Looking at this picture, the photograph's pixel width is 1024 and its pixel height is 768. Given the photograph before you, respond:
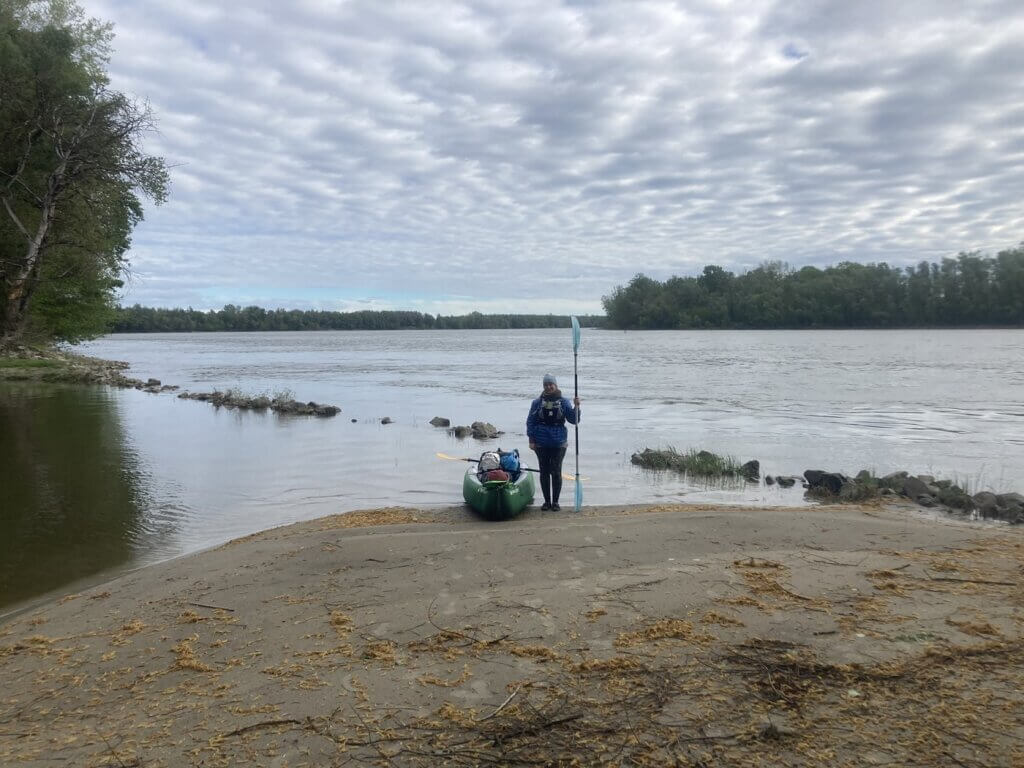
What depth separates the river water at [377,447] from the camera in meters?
10.4

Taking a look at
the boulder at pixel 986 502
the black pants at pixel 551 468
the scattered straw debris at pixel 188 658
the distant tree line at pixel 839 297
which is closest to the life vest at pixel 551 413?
the black pants at pixel 551 468

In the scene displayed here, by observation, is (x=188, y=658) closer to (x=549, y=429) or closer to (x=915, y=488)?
(x=549, y=429)

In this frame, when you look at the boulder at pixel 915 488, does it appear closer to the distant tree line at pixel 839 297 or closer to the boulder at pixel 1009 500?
the boulder at pixel 1009 500

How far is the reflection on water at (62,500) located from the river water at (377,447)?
0.14ft

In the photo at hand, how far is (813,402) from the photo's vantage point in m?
27.6

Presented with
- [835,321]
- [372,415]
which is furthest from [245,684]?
[835,321]

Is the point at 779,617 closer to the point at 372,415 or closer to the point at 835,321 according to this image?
the point at 372,415

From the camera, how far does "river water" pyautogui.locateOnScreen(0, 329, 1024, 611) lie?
34.3 feet

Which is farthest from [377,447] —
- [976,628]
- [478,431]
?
[976,628]

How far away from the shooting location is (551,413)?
10.5m

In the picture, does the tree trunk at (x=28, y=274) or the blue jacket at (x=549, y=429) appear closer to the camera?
the blue jacket at (x=549, y=429)

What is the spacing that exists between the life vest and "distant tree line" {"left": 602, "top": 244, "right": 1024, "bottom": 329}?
98.8m

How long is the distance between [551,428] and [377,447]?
28.0 feet

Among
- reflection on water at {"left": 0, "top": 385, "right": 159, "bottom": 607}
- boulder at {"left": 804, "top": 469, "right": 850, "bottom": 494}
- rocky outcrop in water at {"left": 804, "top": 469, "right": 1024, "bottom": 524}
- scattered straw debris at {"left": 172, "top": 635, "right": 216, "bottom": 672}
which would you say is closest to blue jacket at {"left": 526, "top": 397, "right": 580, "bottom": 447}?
rocky outcrop in water at {"left": 804, "top": 469, "right": 1024, "bottom": 524}
